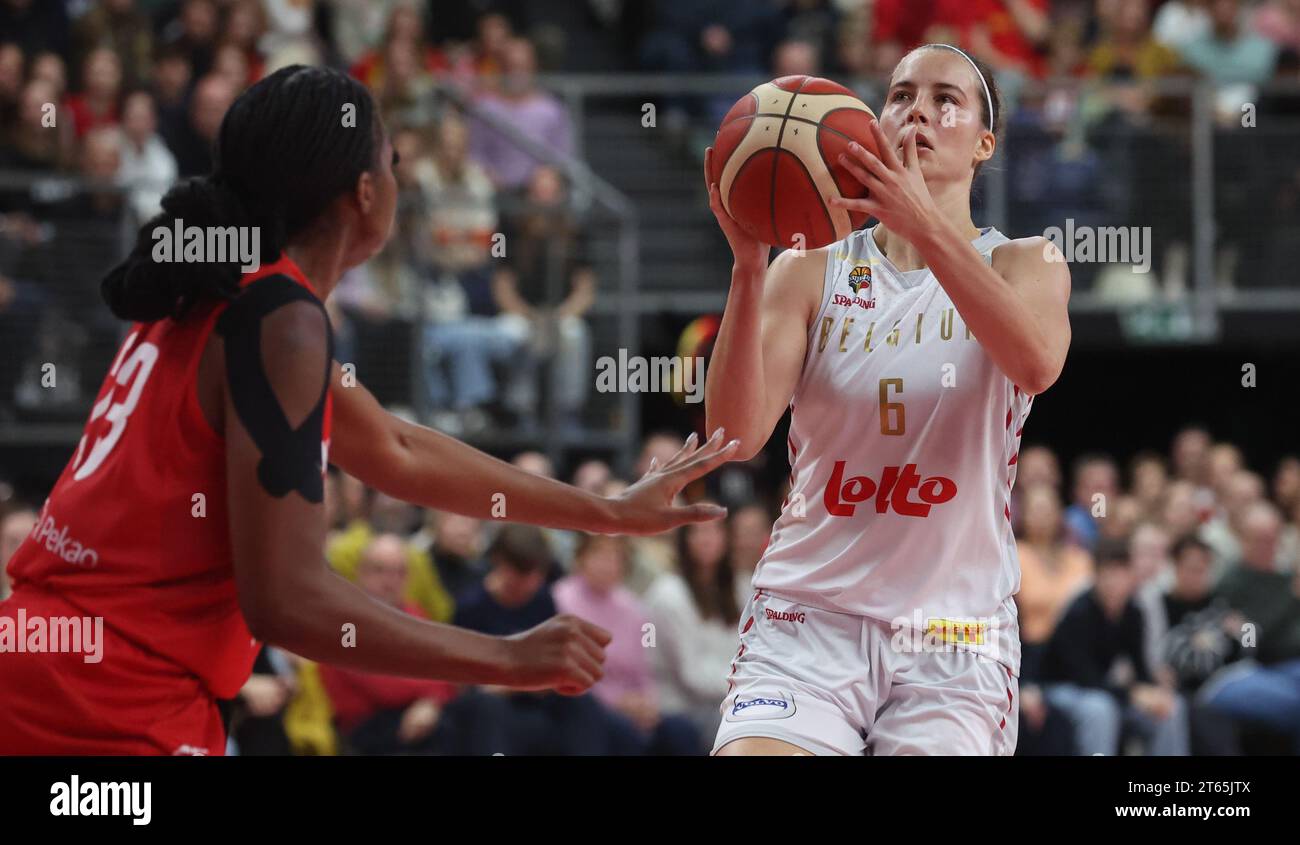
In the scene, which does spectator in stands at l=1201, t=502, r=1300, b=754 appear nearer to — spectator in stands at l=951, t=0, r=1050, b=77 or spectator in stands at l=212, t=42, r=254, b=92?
spectator in stands at l=951, t=0, r=1050, b=77

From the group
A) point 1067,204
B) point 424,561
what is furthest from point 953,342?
point 1067,204

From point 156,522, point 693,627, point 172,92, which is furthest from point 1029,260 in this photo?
point 172,92

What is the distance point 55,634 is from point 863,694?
181 cm

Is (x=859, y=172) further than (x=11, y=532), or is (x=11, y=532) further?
(x=11, y=532)

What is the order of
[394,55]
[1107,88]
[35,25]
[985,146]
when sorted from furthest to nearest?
[1107,88]
[35,25]
[394,55]
[985,146]

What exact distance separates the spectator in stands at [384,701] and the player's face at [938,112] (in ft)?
14.6

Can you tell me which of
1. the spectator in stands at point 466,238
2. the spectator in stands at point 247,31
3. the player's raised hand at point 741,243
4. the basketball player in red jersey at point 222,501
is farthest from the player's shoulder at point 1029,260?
the spectator in stands at point 247,31

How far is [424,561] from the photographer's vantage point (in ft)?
27.8

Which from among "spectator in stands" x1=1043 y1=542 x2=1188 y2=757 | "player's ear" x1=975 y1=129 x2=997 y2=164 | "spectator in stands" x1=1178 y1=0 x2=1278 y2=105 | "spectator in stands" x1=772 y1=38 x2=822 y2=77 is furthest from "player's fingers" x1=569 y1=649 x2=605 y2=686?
"spectator in stands" x1=1178 y1=0 x2=1278 y2=105

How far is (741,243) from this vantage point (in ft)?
13.1

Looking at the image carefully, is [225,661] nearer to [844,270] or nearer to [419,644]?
[419,644]

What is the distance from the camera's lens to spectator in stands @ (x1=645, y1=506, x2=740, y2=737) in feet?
27.5

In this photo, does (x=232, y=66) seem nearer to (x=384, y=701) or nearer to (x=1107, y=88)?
(x=384, y=701)

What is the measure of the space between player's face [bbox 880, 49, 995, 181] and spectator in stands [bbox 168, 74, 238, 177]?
6879 millimetres
